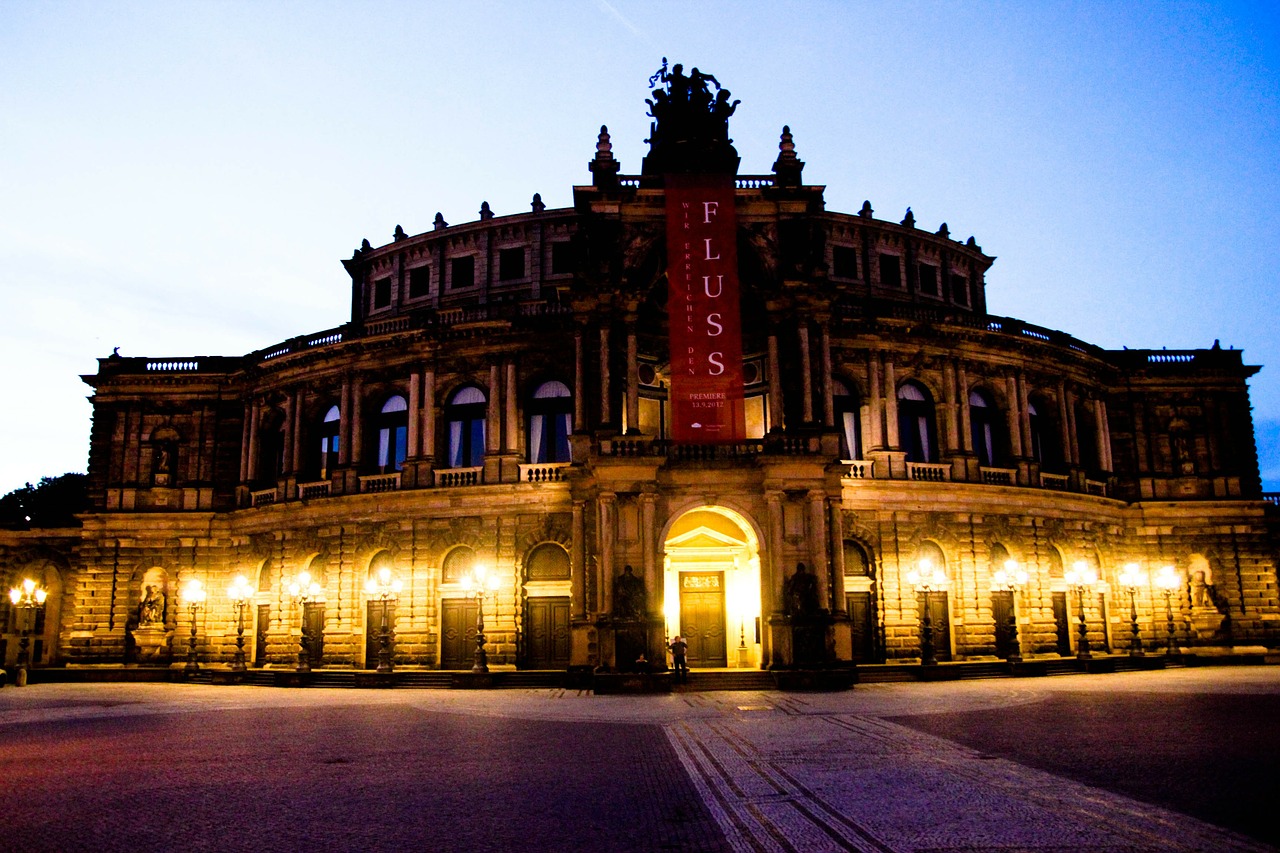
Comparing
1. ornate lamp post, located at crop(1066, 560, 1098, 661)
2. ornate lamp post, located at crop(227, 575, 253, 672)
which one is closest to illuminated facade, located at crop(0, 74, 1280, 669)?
ornate lamp post, located at crop(1066, 560, 1098, 661)

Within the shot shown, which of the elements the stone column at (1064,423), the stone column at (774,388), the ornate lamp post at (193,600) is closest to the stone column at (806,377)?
the stone column at (774,388)

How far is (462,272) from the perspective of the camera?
1928 inches

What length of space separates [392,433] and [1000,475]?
27.6 metres

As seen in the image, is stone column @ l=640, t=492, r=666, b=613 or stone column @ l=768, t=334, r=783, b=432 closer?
stone column @ l=640, t=492, r=666, b=613

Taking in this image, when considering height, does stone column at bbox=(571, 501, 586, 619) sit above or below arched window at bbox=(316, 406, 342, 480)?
below

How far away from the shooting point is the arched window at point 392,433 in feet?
143

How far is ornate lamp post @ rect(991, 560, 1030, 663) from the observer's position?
36.7 meters

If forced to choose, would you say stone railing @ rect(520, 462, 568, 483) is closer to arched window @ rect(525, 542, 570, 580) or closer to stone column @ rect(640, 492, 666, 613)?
arched window @ rect(525, 542, 570, 580)

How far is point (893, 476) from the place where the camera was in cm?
4006

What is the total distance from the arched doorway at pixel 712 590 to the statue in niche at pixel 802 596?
185 inches

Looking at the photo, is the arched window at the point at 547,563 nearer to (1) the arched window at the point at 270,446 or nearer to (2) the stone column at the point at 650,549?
(2) the stone column at the point at 650,549

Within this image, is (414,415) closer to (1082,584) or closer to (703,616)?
(703,616)

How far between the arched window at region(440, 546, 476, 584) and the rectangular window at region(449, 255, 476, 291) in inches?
581

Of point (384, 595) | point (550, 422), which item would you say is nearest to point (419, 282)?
point (550, 422)
